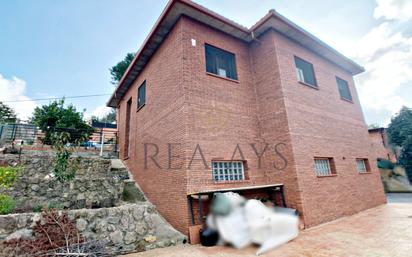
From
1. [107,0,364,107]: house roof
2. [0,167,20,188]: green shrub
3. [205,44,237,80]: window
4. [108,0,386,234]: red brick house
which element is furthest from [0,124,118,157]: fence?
[205,44,237,80]: window

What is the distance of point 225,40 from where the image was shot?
7.37m

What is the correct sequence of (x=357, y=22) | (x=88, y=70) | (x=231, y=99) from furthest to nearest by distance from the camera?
(x=88, y=70) < (x=357, y=22) < (x=231, y=99)

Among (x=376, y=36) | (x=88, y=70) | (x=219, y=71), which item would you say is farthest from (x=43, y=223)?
(x=376, y=36)

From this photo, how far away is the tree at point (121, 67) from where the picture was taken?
19.5m

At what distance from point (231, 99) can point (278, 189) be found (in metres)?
3.47

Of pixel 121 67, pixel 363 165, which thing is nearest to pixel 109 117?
pixel 121 67

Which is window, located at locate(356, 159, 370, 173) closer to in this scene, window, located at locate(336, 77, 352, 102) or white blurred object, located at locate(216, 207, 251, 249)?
window, located at locate(336, 77, 352, 102)

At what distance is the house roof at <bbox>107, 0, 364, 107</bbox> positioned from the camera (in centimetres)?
Answer: 618

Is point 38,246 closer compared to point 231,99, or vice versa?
point 38,246

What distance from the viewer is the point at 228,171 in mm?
6211

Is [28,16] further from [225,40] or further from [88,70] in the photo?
[225,40]

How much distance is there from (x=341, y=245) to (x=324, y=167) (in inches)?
147

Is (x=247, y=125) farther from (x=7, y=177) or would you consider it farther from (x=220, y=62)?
(x=7, y=177)

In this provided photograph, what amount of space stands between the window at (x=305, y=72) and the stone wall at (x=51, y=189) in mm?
8234
